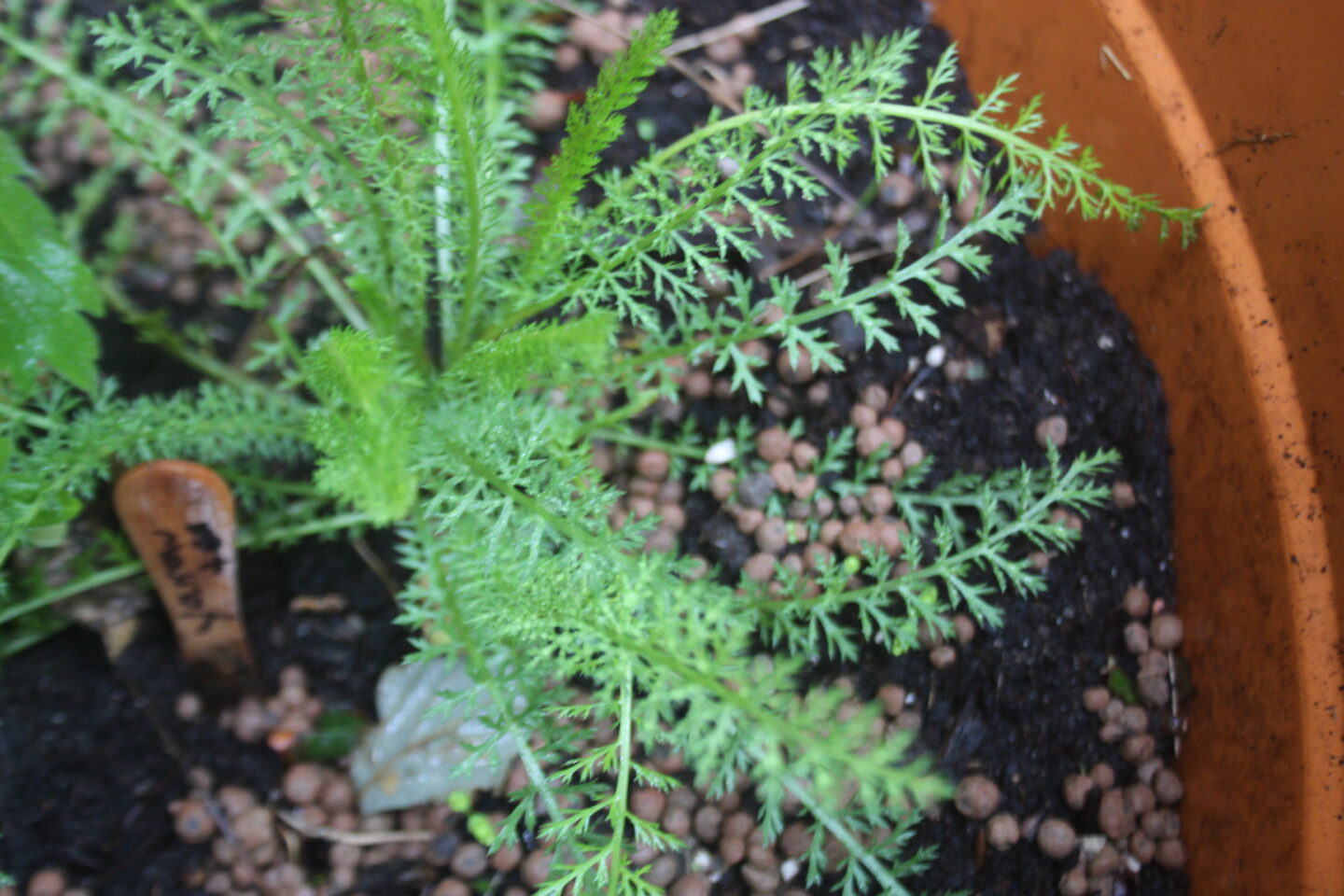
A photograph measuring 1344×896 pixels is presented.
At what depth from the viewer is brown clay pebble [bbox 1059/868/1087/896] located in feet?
3.81

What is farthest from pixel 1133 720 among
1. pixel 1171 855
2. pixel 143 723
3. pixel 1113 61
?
pixel 143 723

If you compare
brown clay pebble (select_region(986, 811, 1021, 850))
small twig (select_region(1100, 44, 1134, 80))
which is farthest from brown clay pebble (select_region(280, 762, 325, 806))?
small twig (select_region(1100, 44, 1134, 80))

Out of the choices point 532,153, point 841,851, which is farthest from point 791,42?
point 841,851

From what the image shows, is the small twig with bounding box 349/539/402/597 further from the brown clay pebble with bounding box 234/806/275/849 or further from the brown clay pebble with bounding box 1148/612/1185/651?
the brown clay pebble with bounding box 1148/612/1185/651

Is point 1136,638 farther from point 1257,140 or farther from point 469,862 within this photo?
point 469,862

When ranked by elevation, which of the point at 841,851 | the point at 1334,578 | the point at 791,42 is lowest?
the point at 841,851

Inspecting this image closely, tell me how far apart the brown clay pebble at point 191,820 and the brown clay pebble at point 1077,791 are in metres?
1.02

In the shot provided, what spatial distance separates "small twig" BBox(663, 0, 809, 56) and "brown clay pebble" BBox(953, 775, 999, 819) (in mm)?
1063

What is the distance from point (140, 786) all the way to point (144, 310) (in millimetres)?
620

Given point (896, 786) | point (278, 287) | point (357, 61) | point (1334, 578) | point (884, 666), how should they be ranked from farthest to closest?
point (278, 287), point (884, 666), point (1334, 578), point (357, 61), point (896, 786)

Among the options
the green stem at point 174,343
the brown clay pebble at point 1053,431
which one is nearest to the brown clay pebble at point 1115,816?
the brown clay pebble at point 1053,431

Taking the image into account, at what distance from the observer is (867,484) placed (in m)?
1.31

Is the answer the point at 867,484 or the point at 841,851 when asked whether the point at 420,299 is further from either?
the point at 841,851

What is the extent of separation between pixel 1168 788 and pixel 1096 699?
13cm
